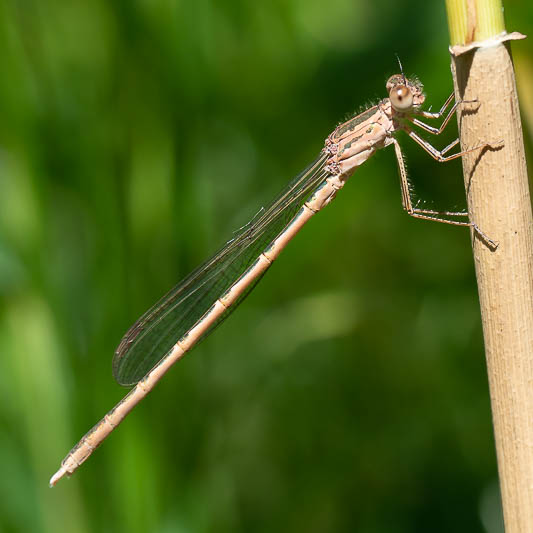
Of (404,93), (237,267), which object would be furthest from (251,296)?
(404,93)

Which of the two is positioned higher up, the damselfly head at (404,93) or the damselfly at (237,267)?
the damselfly head at (404,93)

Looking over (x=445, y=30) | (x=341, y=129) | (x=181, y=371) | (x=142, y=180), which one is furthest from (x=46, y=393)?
(x=445, y=30)

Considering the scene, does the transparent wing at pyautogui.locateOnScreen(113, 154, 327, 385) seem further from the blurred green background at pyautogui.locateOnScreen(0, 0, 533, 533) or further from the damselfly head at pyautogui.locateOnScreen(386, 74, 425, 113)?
the damselfly head at pyautogui.locateOnScreen(386, 74, 425, 113)

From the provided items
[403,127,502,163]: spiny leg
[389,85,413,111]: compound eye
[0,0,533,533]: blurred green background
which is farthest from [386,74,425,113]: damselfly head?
[0,0,533,533]: blurred green background

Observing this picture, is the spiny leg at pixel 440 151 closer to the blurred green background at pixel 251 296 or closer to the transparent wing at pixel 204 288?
the blurred green background at pixel 251 296

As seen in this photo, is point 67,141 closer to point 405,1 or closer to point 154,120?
point 154,120

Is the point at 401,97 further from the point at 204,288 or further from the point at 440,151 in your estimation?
the point at 204,288

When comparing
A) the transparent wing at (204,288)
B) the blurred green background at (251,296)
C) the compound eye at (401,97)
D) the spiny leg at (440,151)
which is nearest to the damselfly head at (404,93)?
the compound eye at (401,97)

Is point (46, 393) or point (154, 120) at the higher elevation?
point (154, 120)
